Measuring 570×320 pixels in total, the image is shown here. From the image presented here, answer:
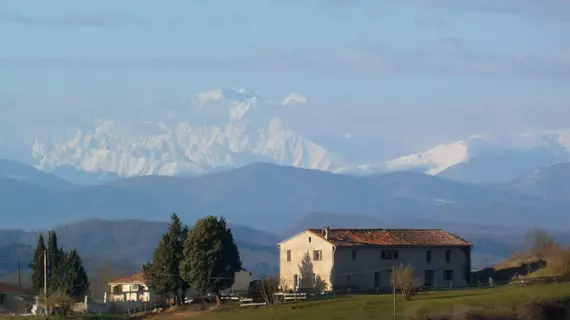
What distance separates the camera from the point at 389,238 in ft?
342

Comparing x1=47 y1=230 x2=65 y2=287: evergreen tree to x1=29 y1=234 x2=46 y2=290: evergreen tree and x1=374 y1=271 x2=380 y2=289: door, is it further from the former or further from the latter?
x1=374 y1=271 x2=380 y2=289: door

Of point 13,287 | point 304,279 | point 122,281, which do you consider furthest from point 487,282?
point 13,287

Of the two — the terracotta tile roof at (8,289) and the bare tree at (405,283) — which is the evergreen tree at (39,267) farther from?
the bare tree at (405,283)

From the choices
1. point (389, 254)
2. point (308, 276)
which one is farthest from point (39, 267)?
point (389, 254)

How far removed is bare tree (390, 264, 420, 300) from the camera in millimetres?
89125

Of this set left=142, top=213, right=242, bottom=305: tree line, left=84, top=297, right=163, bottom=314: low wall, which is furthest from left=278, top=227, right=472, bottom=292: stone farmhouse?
left=84, top=297, right=163, bottom=314: low wall

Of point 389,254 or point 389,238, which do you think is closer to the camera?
point 389,254

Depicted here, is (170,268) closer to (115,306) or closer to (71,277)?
(115,306)

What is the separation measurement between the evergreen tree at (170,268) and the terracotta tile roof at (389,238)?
9375 millimetres

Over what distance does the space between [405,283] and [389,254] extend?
12.8 meters

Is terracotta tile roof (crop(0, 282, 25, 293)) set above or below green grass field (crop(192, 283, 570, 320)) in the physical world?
above

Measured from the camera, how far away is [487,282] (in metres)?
104

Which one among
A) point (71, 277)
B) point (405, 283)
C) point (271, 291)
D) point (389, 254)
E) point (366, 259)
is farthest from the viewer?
point (71, 277)

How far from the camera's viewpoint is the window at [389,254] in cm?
10206
